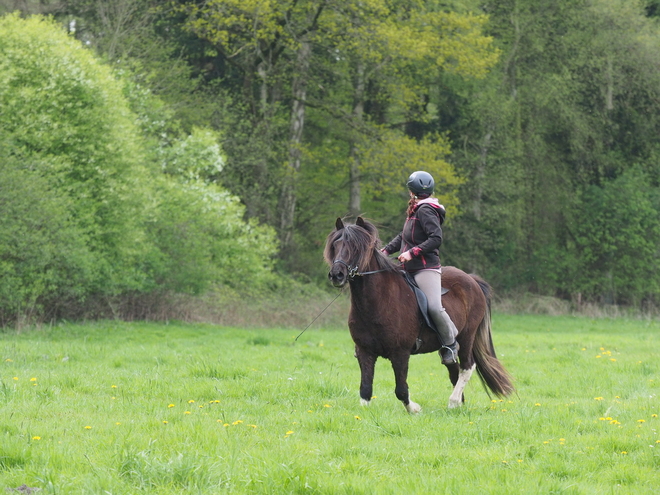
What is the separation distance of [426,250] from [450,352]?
131 cm

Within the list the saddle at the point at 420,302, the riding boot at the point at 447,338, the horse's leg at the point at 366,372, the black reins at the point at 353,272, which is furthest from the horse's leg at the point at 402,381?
the black reins at the point at 353,272

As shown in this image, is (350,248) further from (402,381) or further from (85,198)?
(85,198)

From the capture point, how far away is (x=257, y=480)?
5.88 m

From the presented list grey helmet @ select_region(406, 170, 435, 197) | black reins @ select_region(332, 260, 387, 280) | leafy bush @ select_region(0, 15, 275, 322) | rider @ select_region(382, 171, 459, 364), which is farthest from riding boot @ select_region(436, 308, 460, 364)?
leafy bush @ select_region(0, 15, 275, 322)

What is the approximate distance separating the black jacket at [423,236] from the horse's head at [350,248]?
0.55 meters

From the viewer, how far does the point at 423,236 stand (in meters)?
9.48

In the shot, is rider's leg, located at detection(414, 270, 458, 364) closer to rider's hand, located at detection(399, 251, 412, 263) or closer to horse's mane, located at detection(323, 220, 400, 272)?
rider's hand, located at detection(399, 251, 412, 263)

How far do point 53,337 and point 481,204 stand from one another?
2897 centimetres

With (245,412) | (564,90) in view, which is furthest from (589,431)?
(564,90)

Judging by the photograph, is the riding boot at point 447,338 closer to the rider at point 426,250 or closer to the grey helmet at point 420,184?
the rider at point 426,250

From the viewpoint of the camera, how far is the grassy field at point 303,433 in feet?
19.5

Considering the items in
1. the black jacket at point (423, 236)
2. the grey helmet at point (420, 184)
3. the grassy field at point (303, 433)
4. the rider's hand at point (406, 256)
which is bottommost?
the grassy field at point (303, 433)

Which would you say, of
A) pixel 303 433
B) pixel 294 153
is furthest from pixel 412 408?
pixel 294 153

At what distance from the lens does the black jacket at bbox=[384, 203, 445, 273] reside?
363 inches
